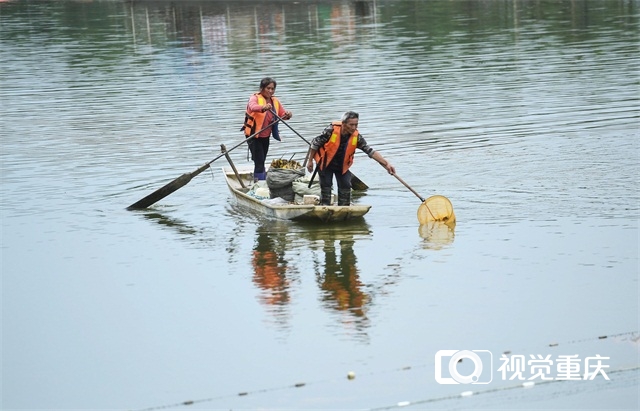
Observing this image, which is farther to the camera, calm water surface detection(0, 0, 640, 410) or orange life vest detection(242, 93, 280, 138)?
orange life vest detection(242, 93, 280, 138)

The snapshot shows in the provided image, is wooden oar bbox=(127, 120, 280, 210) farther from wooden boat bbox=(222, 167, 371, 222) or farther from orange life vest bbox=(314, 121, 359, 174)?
orange life vest bbox=(314, 121, 359, 174)

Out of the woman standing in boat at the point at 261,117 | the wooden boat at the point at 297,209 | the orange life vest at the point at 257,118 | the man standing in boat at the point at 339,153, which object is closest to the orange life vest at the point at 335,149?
the man standing in boat at the point at 339,153

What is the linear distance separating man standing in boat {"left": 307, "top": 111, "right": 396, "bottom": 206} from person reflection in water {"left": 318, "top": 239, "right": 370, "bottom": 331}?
0.79m

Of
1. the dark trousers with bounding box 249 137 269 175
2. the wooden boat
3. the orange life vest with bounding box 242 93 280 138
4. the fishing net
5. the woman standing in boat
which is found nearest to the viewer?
the wooden boat

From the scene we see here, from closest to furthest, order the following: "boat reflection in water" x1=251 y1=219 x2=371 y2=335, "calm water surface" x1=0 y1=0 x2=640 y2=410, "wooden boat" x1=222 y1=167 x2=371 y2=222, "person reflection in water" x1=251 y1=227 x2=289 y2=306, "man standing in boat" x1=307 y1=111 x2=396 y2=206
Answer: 1. "calm water surface" x1=0 y1=0 x2=640 y2=410
2. "boat reflection in water" x1=251 y1=219 x2=371 y2=335
3. "person reflection in water" x1=251 y1=227 x2=289 y2=306
4. "man standing in boat" x1=307 y1=111 x2=396 y2=206
5. "wooden boat" x1=222 y1=167 x2=371 y2=222

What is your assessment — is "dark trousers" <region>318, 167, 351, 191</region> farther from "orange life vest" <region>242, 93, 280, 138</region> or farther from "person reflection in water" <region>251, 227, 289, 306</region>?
"orange life vest" <region>242, 93, 280, 138</region>

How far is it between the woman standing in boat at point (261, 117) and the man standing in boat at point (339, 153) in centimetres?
164

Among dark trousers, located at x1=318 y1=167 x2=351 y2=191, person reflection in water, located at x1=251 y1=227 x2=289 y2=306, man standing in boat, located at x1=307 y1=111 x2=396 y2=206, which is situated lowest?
person reflection in water, located at x1=251 y1=227 x2=289 y2=306

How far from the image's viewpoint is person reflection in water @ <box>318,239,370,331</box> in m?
13.8

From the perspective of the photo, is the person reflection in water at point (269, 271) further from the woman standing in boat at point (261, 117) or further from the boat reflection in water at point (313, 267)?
the woman standing in boat at point (261, 117)

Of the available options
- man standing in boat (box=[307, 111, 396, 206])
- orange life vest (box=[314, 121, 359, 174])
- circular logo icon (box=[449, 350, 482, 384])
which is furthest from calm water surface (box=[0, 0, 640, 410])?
orange life vest (box=[314, 121, 359, 174])

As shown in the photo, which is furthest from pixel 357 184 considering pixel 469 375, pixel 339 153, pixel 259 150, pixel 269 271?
pixel 469 375

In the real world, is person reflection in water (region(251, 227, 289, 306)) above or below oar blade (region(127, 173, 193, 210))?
below

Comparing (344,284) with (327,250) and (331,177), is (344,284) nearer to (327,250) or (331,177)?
(327,250)
